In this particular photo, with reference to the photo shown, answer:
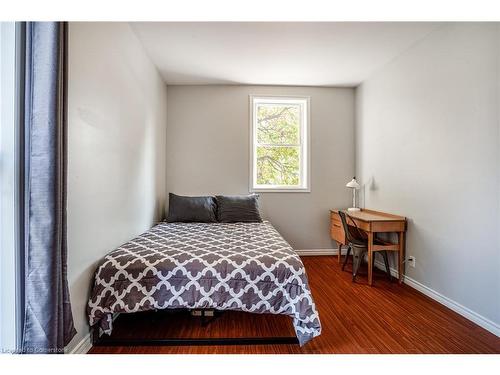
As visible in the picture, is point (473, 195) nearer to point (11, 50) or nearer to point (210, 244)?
point (210, 244)

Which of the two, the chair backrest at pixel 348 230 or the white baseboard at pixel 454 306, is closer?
the white baseboard at pixel 454 306

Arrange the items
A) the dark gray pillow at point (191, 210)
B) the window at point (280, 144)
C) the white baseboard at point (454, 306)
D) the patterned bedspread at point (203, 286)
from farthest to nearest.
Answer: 1. the window at point (280, 144)
2. the dark gray pillow at point (191, 210)
3. the white baseboard at point (454, 306)
4. the patterned bedspread at point (203, 286)

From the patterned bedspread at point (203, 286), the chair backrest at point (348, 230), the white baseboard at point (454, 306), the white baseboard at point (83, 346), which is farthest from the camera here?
the chair backrest at point (348, 230)

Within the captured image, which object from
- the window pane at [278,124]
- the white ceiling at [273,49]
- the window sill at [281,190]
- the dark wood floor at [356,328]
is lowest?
the dark wood floor at [356,328]

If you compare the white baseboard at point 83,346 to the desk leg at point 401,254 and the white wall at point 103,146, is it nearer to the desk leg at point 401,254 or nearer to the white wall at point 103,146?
the white wall at point 103,146

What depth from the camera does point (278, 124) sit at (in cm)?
386

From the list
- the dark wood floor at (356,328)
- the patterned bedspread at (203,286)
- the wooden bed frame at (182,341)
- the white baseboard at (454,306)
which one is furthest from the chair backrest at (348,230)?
the wooden bed frame at (182,341)

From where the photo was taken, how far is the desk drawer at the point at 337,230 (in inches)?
127

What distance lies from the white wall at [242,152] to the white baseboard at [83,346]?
2300mm

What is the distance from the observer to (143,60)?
267 centimetres
